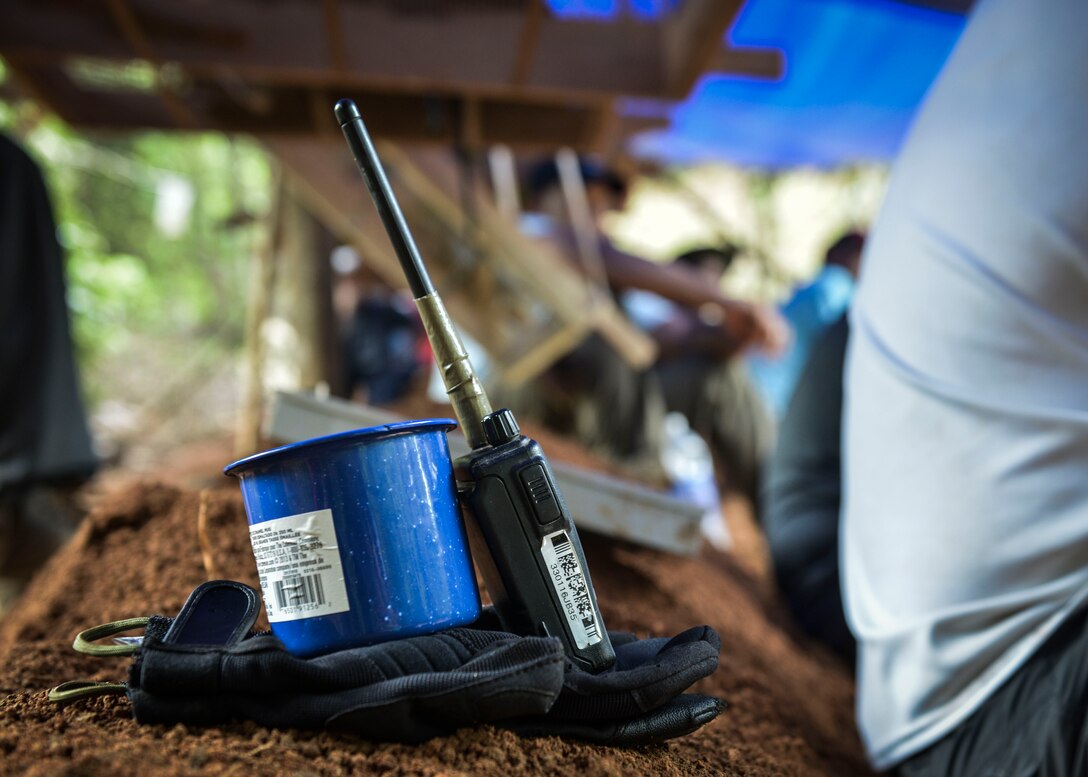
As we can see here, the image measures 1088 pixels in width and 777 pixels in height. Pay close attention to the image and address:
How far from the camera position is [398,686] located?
2.64 feet

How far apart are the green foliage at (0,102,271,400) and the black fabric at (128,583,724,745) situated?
5.80 metres

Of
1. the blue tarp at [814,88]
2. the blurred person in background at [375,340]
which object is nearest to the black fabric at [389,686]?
the blue tarp at [814,88]

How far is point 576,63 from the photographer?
7.29 feet

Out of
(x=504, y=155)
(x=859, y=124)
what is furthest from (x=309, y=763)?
A: (x=859, y=124)

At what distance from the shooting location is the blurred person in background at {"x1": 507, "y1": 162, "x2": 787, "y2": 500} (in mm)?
3799

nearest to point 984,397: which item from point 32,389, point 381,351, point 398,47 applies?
point 398,47

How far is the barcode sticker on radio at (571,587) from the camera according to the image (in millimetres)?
896

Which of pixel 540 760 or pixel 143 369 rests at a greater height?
pixel 143 369

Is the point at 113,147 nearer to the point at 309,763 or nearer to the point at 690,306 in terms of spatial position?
the point at 690,306

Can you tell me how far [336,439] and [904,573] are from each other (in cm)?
110

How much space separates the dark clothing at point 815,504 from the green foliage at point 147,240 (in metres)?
5.18

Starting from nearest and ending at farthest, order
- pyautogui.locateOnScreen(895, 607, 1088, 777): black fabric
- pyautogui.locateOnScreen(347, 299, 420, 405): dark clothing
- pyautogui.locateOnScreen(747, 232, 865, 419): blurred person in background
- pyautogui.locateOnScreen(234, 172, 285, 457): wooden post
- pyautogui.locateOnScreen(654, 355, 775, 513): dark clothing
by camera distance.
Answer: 1. pyautogui.locateOnScreen(895, 607, 1088, 777): black fabric
2. pyautogui.locateOnScreen(234, 172, 285, 457): wooden post
3. pyautogui.locateOnScreen(747, 232, 865, 419): blurred person in background
4. pyautogui.locateOnScreen(654, 355, 775, 513): dark clothing
5. pyautogui.locateOnScreen(347, 299, 420, 405): dark clothing

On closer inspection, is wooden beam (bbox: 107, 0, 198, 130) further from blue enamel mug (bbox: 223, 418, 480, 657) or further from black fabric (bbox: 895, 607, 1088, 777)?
black fabric (bbox: 895, 607, 1088, 777)

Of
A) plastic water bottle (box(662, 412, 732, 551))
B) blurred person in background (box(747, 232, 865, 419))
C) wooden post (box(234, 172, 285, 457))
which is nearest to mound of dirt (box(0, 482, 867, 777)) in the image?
wooden post (box(234, 172, 285, 457))
